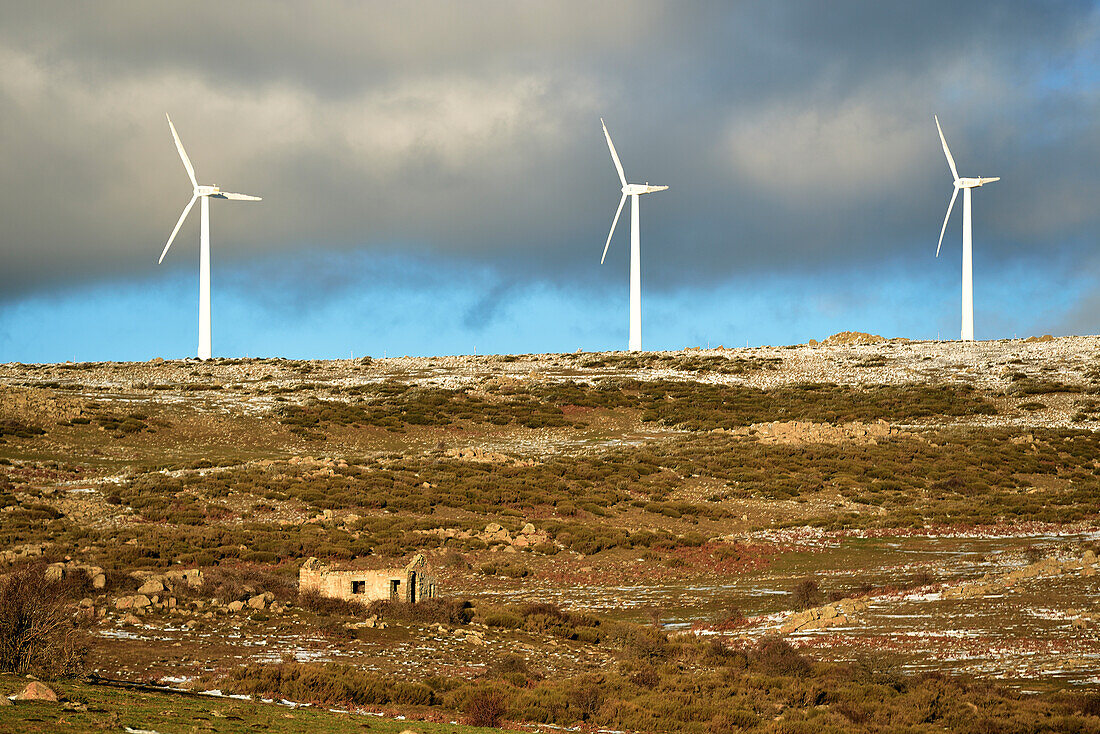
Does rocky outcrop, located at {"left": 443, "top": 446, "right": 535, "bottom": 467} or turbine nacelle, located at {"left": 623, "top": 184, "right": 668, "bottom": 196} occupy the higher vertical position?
turbine nacelle, located at {"left": 623, "top": 184, "right": 668, "bottom": 196}

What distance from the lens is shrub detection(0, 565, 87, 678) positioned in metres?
19.1

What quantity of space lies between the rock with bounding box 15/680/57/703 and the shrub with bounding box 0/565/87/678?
3.25 m

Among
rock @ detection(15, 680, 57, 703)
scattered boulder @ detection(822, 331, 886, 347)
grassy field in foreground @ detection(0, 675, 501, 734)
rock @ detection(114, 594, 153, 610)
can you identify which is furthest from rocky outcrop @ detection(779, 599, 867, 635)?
scattered boulder @ detection(822, 331, 886, 347)

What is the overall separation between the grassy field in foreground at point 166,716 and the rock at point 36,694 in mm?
249

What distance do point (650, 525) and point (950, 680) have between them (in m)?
28.9

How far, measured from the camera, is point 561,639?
26875 millimetres

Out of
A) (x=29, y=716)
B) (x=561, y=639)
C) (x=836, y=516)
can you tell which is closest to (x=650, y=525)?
(x=836, y=516)

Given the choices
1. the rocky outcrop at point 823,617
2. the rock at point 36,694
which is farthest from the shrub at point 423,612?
the rock at point 36,694

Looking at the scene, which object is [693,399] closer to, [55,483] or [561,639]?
[55,483]

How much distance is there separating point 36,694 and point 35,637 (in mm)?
4270

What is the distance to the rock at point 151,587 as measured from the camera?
28.0 metres

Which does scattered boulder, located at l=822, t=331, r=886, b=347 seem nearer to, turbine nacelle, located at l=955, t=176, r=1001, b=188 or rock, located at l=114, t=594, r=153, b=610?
turbine nacelle, located at l=955, t=176, r=1001, b=188

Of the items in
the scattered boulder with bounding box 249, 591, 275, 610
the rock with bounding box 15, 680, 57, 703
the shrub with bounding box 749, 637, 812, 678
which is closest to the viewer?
the rock with bounding box 15, 680, 57, 703

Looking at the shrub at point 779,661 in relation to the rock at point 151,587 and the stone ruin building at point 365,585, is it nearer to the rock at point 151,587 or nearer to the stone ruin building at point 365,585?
the stone ruin building at point 365,585
